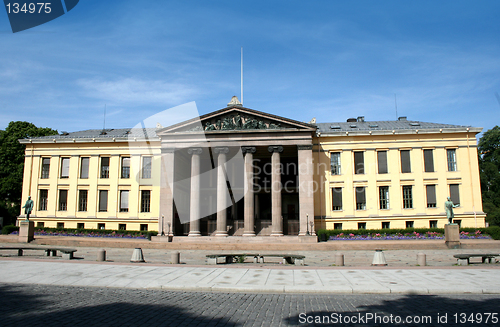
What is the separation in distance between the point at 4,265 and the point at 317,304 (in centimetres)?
1665

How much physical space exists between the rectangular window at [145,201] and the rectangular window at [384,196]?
29.6 m

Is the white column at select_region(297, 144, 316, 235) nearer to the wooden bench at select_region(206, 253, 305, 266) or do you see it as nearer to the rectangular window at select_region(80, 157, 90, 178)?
the wooden bench at select_region(206, 253, 305, 266)

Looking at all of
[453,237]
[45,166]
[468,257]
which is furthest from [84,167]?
[468,257]

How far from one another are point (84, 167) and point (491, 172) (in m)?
65.4

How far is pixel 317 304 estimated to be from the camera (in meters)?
11.3

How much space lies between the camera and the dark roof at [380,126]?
155 ft

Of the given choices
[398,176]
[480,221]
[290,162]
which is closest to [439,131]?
[398,176]

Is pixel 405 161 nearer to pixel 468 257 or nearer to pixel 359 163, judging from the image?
pixel 359 163

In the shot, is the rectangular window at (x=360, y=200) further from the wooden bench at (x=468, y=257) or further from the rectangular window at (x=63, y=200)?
the rectangular window at (x=63, y=200)

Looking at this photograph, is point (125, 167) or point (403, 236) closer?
point (403, 236)

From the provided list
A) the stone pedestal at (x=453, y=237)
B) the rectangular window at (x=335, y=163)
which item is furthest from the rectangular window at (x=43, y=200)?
the stone pedestal at (x=453, y=237)

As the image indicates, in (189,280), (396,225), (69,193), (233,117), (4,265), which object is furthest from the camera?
(69,193)

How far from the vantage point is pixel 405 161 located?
45156 mm

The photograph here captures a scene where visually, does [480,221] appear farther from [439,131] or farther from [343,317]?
[343,317]
